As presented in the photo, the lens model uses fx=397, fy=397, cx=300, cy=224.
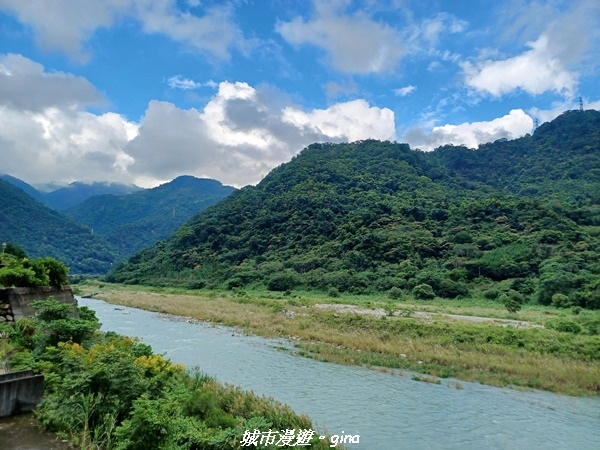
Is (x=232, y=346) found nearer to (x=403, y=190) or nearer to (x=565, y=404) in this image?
(x=565, y=404)

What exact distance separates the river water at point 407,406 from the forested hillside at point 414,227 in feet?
91.6

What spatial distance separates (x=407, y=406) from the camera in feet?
47.2

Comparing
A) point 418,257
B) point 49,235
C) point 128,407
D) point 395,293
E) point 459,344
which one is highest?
point 49,235

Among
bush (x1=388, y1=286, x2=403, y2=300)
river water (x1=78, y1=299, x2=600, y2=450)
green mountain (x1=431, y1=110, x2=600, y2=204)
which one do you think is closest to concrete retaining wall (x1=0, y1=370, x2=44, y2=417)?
river water (x1=78, y1=299, x2=600, y2=450)

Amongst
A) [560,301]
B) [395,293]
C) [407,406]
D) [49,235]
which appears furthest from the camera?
[49,235]

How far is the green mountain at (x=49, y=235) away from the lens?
143250mm

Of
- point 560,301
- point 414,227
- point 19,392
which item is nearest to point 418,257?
point 414,227

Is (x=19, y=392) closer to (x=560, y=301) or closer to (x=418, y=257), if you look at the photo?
(x=560, y=301)

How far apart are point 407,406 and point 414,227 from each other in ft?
224

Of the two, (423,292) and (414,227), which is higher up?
(414,227)

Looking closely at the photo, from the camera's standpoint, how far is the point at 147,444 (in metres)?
6.52

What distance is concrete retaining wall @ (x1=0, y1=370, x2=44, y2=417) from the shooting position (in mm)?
7488

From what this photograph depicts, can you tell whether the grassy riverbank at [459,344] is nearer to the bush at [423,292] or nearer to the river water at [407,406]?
the river water at [407,406]

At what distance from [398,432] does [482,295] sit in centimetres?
4110
